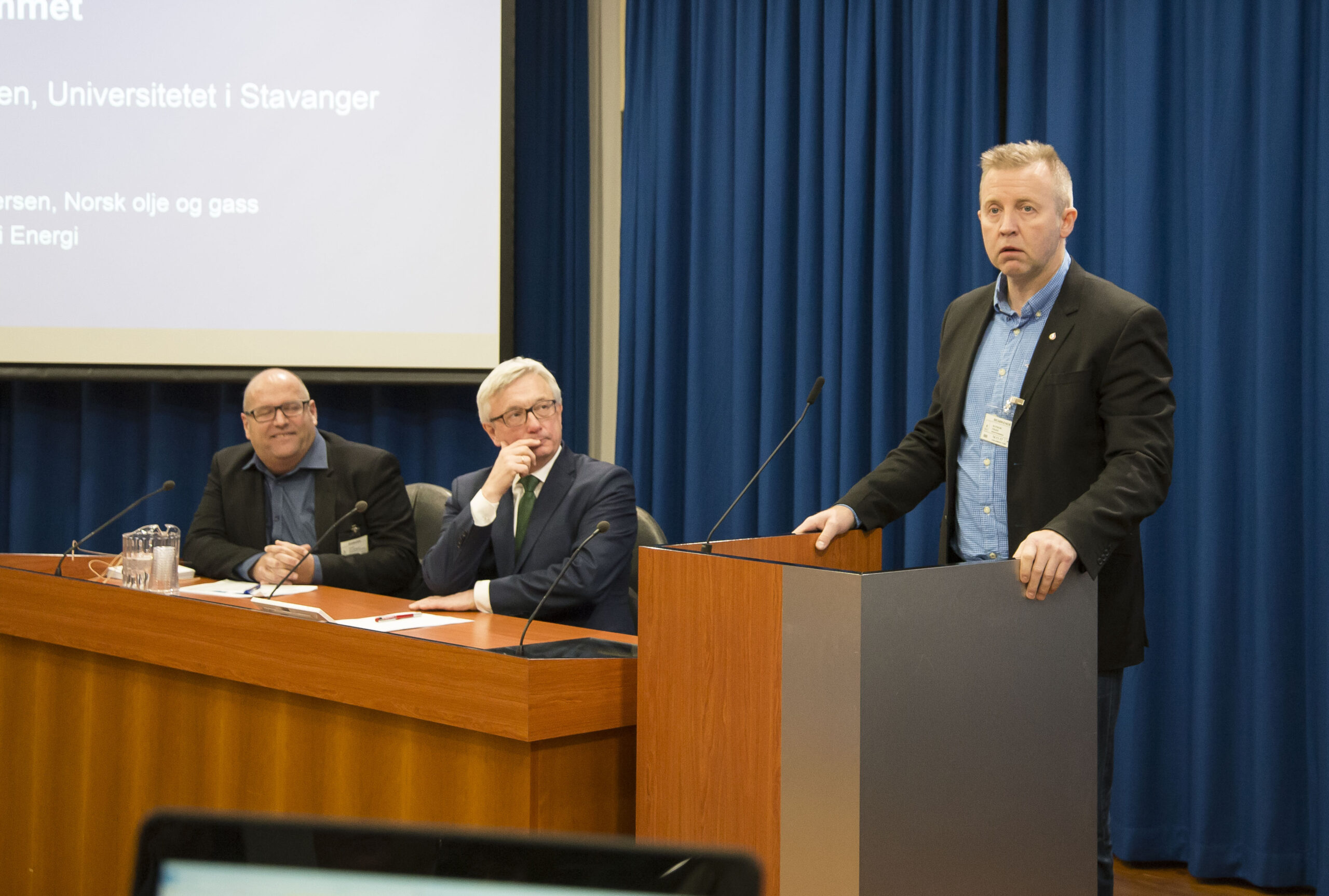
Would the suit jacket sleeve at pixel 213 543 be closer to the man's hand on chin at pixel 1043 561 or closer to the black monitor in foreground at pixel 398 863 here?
the man's hand on chin at pixel 1043 561

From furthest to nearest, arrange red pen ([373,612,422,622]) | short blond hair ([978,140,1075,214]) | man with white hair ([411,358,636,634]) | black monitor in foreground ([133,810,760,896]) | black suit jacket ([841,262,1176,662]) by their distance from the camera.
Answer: man with white hair ([411,358,636,634]) → red pen ([373,612,422,622]) → short blond hair ([978,140,1075,214]) → black suit jacket ([841,262,1176,662]) → black monitor in foreground ([133,810,760,896])

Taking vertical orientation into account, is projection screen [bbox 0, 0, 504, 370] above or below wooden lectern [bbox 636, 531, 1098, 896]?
above

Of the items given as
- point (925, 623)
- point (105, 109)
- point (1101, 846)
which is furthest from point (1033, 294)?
point (105, 109)

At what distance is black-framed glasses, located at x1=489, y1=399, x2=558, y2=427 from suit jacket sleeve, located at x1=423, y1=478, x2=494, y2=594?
236 mm

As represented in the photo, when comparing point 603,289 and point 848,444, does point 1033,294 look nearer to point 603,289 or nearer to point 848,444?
point 848,444

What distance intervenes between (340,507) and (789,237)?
1.77 metres

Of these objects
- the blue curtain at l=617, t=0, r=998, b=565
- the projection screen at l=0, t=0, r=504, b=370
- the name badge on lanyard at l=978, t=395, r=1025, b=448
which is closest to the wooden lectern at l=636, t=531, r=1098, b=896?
the name badge on lanyard at l=978, t=395, r=1025, b=448

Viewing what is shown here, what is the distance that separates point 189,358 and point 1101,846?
11.3 ft

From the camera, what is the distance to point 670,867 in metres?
0.56

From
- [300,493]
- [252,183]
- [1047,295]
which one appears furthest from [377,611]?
[252,183]

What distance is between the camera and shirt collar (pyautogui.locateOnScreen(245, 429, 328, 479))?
3494 mm

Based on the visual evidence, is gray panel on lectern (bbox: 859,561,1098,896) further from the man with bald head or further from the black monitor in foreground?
the man with bald head

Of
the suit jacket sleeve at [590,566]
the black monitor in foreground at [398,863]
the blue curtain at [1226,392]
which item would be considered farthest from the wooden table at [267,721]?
the blue curtain at [1226,392]

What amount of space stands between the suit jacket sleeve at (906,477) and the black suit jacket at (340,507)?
1677mm
